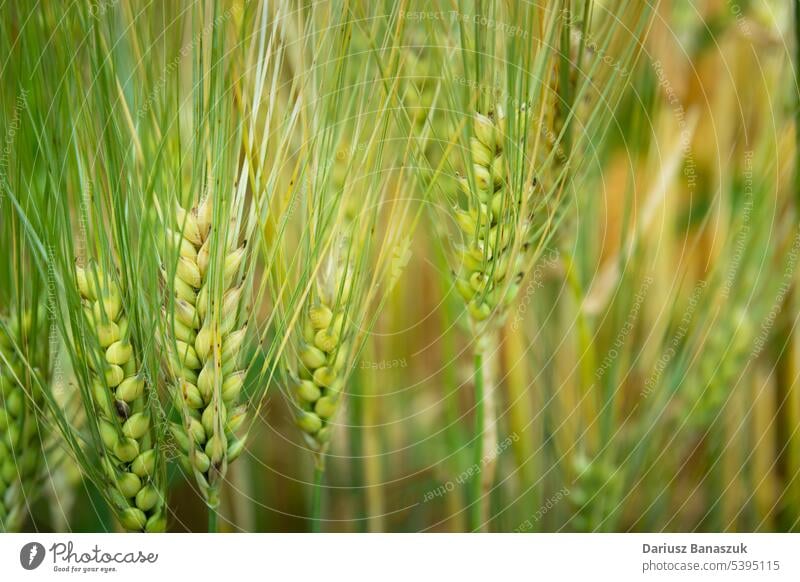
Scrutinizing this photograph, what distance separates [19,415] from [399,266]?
41 centimetres

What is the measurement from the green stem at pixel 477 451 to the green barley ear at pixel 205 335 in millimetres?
223

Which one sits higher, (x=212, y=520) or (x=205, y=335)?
(x=205, y=335)

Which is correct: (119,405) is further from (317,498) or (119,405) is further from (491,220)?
(491,220)

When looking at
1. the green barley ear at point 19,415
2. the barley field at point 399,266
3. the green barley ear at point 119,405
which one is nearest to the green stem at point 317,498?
the barley field at point 399,266

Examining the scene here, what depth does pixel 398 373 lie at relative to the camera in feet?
2.19

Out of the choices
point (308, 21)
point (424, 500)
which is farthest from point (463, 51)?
point (424, 500)

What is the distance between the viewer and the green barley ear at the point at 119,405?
0.55 metres

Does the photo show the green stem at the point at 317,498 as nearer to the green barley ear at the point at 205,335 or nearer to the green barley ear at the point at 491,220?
the green barley ear at the point at 205,335
